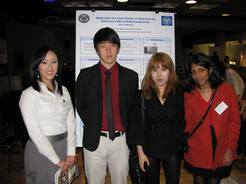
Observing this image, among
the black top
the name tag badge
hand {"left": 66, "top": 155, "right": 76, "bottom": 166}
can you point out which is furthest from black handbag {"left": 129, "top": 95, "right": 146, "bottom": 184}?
the name tag badge

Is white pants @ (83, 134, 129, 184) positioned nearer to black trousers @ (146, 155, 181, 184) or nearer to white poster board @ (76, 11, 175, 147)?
black trousers @ (146, 155, 181, 184)

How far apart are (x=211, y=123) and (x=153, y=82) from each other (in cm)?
52

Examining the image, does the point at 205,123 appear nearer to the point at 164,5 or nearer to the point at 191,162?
the point at 191,162

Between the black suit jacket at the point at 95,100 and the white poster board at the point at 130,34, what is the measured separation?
0.73 meters

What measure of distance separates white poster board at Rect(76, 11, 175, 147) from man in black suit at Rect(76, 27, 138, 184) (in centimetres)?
76

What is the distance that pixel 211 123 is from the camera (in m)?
2.16

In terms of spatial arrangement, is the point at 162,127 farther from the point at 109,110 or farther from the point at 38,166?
the point at 38,166

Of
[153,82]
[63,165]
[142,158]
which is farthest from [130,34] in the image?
[63,165]

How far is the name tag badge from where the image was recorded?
216 centimetres

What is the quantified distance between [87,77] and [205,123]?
97cm

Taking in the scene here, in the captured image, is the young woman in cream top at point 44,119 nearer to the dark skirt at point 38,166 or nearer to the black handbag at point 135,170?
the dark skirt at point 38,166

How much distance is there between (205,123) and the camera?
2.17m

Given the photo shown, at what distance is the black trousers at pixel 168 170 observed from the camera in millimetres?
2184

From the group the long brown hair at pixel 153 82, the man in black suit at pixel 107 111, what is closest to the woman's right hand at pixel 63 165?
the man in black suit at pixel 107 111
